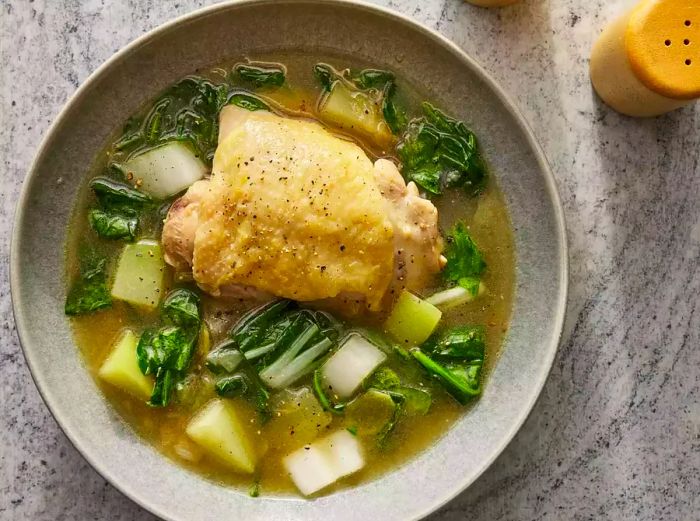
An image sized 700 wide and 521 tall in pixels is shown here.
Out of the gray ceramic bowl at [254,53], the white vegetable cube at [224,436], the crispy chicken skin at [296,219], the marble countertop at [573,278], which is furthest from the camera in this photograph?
the marble countertop at [573,278]

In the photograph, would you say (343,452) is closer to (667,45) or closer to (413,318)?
(413,318)

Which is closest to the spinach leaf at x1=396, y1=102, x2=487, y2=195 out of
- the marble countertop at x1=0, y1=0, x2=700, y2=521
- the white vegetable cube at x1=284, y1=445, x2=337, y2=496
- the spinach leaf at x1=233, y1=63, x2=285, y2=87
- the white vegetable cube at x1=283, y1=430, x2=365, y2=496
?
the marble countertop at x1=0, y1=0, x2=700, y2=521

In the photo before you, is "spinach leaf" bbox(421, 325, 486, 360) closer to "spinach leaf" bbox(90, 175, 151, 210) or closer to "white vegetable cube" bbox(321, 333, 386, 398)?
"white vegetable cube" bbox(321, 333, 386, 398)

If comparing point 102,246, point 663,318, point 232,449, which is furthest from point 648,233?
point 102,246

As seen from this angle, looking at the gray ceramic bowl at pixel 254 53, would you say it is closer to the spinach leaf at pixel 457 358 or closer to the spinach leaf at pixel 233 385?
the spinach leaf at pixel 457 358

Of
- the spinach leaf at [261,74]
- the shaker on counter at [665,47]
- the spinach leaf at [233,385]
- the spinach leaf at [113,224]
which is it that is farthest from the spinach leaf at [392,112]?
the spinach leaf at [233,385]

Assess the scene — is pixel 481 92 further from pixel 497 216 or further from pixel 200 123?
pixel 200 123
